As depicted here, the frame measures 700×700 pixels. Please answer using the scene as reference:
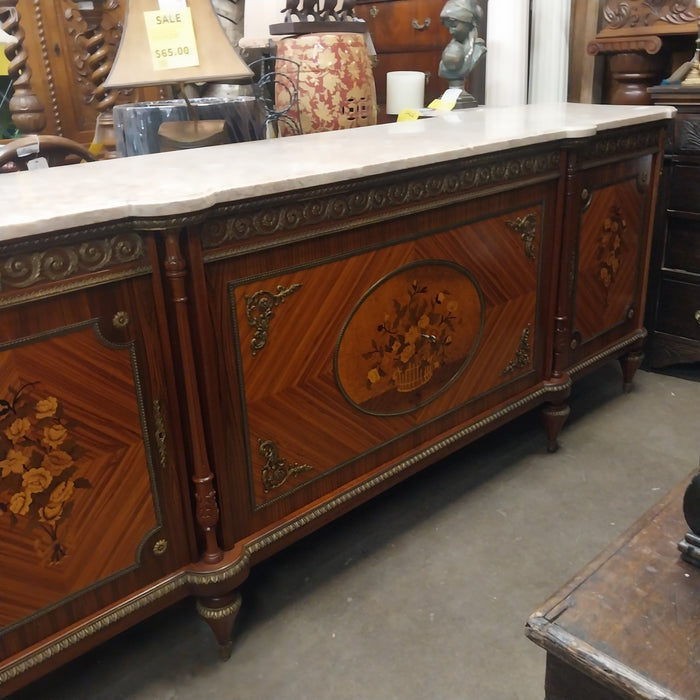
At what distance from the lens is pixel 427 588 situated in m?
1.46

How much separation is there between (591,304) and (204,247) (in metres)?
1.19

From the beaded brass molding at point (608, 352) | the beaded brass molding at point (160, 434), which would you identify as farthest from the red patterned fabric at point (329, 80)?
the beaded brass molding at point (160, 434)

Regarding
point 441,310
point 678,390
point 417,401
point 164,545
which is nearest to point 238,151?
point 441,310

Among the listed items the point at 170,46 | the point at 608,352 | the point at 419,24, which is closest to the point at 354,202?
the point at 170,46

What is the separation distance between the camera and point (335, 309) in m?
1.30

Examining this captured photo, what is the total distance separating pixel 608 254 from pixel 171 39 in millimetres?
1195

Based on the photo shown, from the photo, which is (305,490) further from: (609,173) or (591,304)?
(609,173)

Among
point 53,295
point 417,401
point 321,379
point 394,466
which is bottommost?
point 394,466

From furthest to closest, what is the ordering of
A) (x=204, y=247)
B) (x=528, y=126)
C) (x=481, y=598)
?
(x=528, y=126) < (x=481, y=598) < (x=204, y=247)

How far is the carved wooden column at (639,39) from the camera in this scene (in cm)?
221

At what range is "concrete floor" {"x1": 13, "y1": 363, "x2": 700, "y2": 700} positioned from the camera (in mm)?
1255

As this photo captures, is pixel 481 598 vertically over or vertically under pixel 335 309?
under

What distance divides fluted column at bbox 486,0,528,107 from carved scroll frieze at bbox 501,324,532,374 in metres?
1.13

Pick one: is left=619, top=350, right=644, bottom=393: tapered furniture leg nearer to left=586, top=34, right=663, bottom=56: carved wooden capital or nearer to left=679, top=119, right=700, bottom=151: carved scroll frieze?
left=679, top=119, right=700, bottom=151: carved scroll frieze
